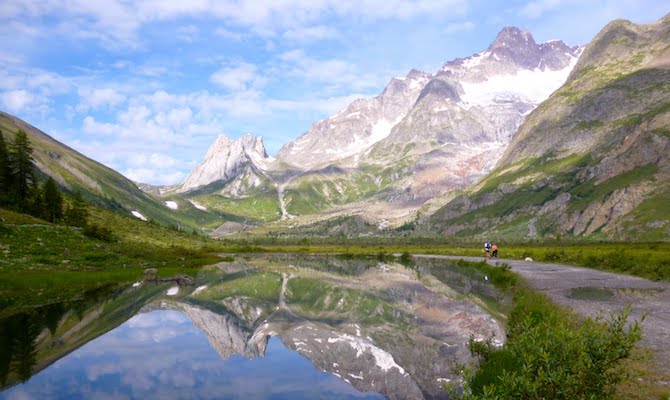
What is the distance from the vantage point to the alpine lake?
77.8ft

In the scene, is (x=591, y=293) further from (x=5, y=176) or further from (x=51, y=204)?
(x=5, y=176)

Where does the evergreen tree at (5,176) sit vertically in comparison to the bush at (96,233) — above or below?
above

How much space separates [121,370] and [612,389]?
2584 cm

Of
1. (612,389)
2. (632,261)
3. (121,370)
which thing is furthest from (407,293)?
(612,389)

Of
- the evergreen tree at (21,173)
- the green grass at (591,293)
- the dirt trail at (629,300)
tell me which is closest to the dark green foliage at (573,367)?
the dirt trail at (629,300)

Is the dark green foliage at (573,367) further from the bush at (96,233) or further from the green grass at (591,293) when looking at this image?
the bush at (96,233)

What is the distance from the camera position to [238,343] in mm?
34562

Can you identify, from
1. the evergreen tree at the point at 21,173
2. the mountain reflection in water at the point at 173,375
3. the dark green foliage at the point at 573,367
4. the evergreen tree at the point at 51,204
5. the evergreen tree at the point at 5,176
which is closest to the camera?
the dark green foliage at the point at 573,367

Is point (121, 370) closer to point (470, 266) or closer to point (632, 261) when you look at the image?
point (632, 261)

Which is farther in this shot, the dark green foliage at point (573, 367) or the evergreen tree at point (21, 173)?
the evergreen tree at point (21, 173)

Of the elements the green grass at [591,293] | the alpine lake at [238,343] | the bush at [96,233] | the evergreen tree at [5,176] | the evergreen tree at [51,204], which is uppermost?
the evergreen tree at [5,176]

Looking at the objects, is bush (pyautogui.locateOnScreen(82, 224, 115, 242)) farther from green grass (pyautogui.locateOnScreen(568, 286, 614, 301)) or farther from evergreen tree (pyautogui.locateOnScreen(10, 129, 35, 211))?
green grass (pyautogui.locateOnScreen(568, 286, 614, 301))

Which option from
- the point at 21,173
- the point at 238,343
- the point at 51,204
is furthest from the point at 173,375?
the point at 21,173

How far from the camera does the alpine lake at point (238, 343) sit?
77.8ft
